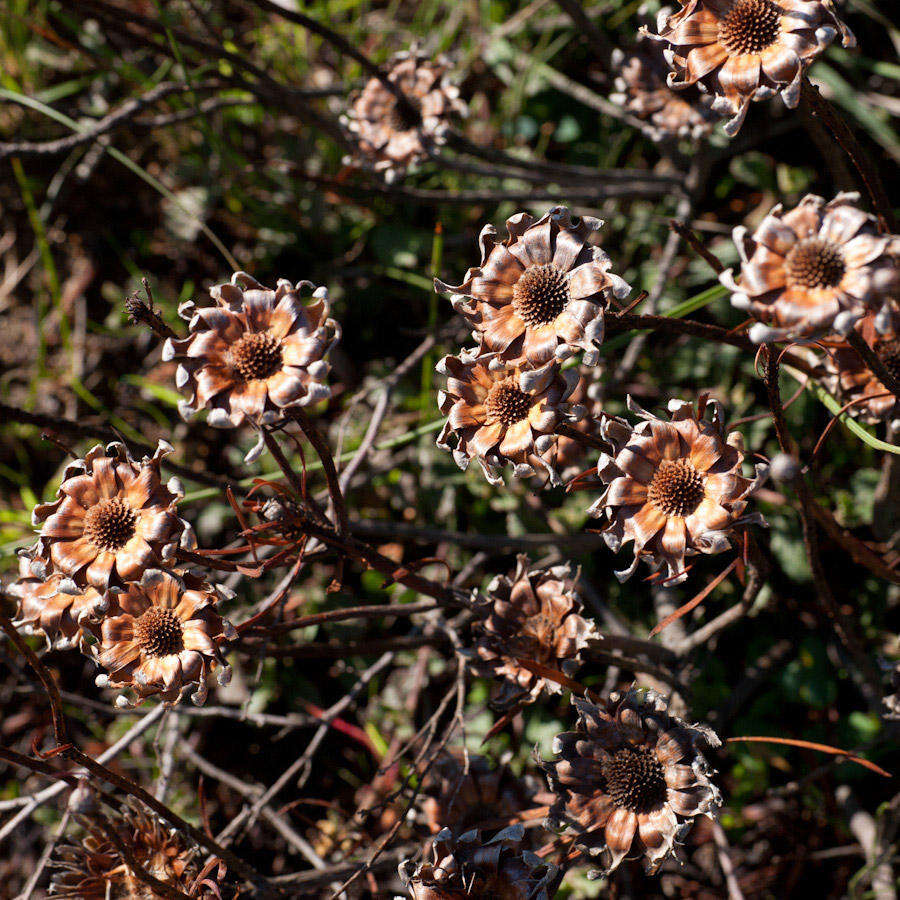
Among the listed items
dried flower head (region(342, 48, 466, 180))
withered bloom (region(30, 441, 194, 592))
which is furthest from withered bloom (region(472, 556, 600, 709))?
dried flower head (region(342, 48, 466, 180))

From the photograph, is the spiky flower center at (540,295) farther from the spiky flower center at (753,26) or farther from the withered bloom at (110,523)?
the withered bloom at (110,523)

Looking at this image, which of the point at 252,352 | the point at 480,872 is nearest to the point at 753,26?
the point at 252,352

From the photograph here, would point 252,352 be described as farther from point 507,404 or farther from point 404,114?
point 404,114

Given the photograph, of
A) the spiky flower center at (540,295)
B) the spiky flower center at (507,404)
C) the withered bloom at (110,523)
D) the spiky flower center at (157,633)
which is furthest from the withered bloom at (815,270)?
the spiky flower center at (157,633)

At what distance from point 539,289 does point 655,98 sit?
132 cm

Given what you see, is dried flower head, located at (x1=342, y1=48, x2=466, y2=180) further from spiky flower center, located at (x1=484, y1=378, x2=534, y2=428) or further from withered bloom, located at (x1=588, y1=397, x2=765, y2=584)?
withered bloom, located at (x1=588, y1=397, x2=765, y2=584)

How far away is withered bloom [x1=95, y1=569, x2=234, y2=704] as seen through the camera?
1.75 m

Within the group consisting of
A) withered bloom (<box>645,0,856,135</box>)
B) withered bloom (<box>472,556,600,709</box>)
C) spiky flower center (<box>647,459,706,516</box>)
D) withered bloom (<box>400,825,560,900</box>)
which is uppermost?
withered bloom (<box>645,0,856,135</box>)

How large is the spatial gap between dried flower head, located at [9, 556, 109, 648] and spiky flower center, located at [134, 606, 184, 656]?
86 mm

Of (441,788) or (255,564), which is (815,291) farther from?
(441,788)

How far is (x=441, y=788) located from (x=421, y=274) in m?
2.02


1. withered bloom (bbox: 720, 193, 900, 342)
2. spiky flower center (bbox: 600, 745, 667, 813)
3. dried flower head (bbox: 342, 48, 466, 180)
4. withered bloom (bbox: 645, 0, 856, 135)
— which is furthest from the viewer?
dried flower head (bbox: 342, 48, 466, 180)

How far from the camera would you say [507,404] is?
5.81 feet

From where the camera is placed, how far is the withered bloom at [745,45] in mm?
1614
